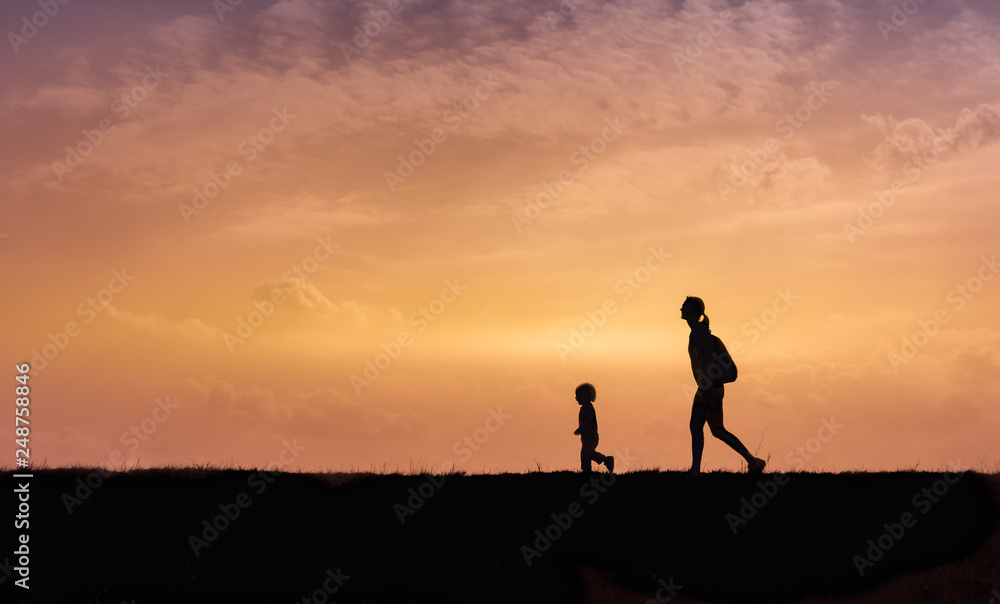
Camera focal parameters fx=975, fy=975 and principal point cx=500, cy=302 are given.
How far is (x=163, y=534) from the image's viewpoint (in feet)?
44.7

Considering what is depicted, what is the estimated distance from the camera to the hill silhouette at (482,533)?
1248 centimetres

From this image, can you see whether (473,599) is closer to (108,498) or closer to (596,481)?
(596,481)

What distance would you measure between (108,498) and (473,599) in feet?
20.0

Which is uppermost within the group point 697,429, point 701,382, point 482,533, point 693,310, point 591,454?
point 693,310

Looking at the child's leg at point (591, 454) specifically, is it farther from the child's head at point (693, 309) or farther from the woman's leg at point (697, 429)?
the child's head at point (693, 309)

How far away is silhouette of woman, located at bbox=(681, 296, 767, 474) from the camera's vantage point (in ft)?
48.0

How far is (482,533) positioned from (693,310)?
4563mm

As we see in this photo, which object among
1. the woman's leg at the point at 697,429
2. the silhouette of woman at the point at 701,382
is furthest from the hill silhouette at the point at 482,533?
the silhouette of woman at the point at 701,382

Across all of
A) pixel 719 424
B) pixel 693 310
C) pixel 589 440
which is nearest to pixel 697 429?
pixel 719 424

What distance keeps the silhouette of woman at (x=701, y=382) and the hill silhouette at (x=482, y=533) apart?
0.74m

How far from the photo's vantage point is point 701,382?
14641mm

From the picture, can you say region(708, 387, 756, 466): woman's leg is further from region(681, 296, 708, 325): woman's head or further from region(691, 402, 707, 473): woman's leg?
region(681, 296, 708, 325): woman's head

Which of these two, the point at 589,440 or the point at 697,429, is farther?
the point at 589,440

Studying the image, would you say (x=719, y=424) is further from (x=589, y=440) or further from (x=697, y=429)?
(x=589, y=440)
